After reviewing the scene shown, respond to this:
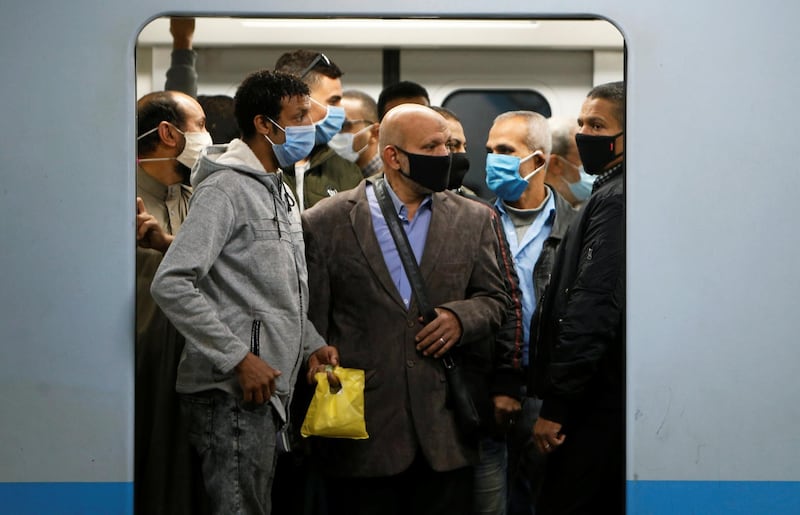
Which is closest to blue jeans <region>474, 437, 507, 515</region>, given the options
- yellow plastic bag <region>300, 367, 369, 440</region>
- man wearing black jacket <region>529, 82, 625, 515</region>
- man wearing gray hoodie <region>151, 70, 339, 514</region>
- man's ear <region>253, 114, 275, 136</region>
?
man wearing black jacket <region>529, 82, 625, 515</region>

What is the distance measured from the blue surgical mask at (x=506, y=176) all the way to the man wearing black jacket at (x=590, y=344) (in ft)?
0.64

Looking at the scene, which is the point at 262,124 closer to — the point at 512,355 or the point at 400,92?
the point at 400,92

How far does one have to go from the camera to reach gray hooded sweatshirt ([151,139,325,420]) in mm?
3008

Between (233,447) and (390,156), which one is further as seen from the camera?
(390,156)

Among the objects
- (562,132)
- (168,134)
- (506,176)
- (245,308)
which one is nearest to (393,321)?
(245,308)

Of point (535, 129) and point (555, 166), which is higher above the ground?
point (535, 129)

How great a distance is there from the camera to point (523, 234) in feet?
10.2

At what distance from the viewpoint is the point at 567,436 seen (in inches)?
123

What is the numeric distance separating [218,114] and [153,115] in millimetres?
203

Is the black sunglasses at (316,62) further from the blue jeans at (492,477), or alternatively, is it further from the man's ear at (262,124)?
the blue jeans at (492,477)
